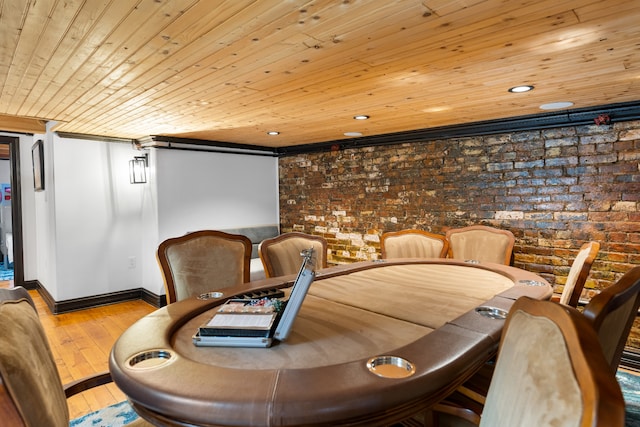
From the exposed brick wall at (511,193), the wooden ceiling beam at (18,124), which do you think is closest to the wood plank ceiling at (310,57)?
the exposed brick wall at (511,193)

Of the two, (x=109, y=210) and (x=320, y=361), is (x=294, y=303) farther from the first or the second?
(x=109, y=210)

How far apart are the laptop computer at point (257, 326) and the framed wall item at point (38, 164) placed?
4379 millimetres

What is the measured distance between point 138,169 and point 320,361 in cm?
420

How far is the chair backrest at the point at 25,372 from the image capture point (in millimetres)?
800

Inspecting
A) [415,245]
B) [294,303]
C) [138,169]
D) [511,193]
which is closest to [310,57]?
[294,303]

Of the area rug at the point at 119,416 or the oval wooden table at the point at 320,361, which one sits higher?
A: the oval wooden table at the point at 320,361

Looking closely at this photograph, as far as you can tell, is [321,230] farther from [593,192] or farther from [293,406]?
[293,406]

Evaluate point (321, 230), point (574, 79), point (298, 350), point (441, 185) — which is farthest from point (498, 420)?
point (321, 230)

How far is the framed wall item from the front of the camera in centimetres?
452

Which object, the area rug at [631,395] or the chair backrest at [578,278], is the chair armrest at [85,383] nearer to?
the chair backrest at [578,278]

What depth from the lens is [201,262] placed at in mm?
2680

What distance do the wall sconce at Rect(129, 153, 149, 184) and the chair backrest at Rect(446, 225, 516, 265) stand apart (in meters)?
3.63

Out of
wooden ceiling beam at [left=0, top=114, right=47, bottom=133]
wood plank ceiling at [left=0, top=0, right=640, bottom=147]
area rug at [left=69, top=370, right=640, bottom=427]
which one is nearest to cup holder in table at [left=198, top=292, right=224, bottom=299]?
area rug at [left=69, top=370, right=640, bottom=427]

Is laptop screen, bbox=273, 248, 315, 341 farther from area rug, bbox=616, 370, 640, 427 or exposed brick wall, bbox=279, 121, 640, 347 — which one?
exposed brick wall, bbox=279, 121, 640, 347
